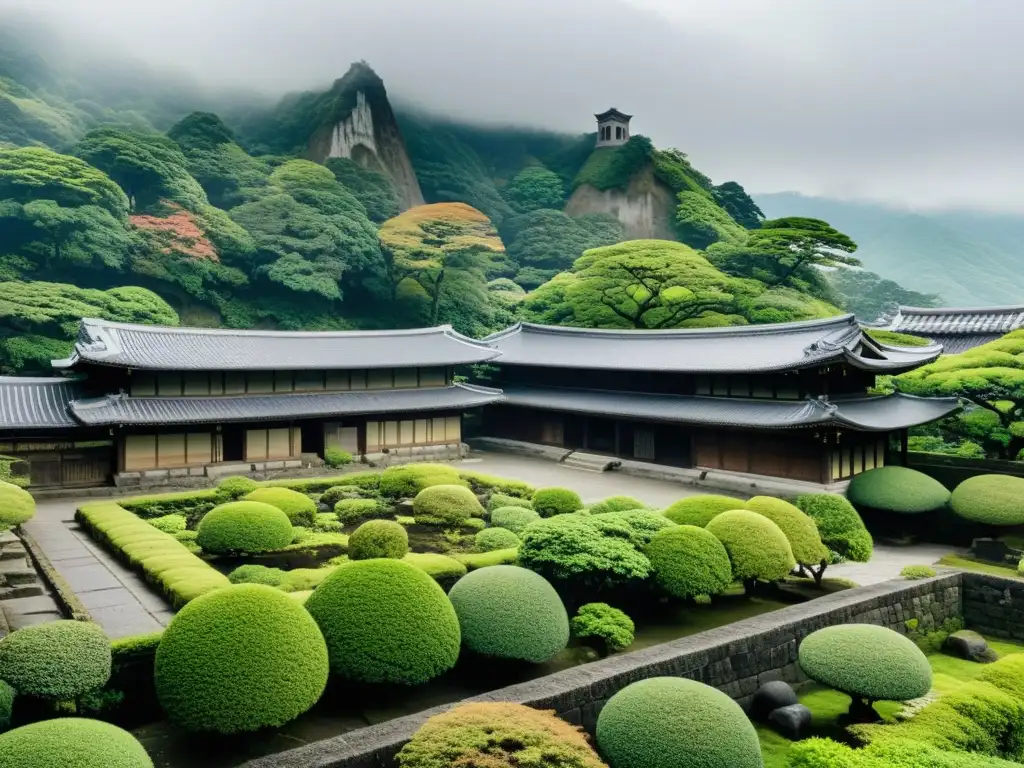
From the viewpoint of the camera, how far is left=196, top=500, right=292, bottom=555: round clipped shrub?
1797 centimetres

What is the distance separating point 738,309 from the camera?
1827 inches

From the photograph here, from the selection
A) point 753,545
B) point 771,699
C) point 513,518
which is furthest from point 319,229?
point 771,699

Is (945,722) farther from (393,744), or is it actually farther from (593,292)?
(593,292)

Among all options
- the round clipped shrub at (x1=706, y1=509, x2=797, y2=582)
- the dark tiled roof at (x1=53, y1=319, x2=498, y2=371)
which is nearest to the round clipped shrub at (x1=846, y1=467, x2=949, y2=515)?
the round clipped shrub at (x1=706, y1=509, x2=797, y2=582)

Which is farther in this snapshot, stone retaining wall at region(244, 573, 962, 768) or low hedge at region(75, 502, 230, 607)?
low hedge at region(75, 502, 230, 607)

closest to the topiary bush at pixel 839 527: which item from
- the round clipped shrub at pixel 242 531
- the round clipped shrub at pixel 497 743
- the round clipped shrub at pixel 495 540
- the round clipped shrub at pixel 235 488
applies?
the round clipped shrub at pixel 495 540

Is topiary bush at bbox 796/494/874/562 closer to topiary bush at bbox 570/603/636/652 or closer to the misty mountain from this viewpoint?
topiary bush at bbox 570/603/636/652

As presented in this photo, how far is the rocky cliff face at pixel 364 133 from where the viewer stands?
73625 millimetres

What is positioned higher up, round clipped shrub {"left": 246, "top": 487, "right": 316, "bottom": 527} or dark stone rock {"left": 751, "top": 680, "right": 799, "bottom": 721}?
round clipped shrub {"left": 246, "top": 487, "right": 316, "bottom": 527}

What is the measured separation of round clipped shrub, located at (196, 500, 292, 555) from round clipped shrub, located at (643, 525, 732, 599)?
356 inches

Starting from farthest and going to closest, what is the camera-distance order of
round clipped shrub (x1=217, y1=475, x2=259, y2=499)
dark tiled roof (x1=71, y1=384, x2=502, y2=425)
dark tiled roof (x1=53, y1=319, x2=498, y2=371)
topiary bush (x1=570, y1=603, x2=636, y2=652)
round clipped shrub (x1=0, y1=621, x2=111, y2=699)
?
dark tiled roof (x1=53, y1=319, x2=498, y2=371), dark tiled roof (x1=71, y1=384, x2=502, y2=425), round clipped shrub (x1=217, y1=475, x2=259, y2=499), topiary bush (x1=570, y1=603, x2=636, y2=652), round clipped shrub (x1=0, y1=621, x2=111, y2=699)

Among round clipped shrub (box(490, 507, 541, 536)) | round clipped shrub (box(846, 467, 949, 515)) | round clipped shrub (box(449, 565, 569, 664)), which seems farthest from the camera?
round clipped shrub (box(846, 467, 949, 515))

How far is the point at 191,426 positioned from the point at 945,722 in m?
25.4

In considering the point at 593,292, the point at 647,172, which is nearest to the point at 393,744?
the point at 593,292
